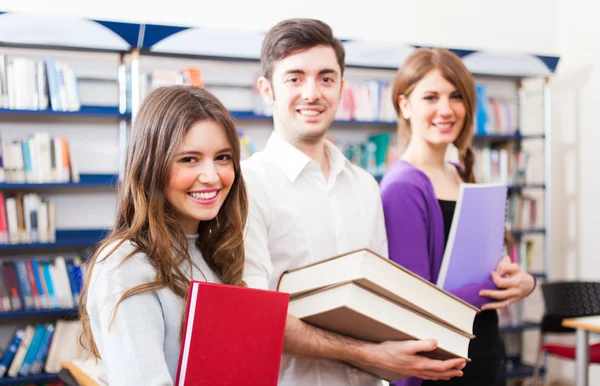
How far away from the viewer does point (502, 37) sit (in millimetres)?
5527

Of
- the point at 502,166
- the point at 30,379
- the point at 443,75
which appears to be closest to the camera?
the point at 443,75

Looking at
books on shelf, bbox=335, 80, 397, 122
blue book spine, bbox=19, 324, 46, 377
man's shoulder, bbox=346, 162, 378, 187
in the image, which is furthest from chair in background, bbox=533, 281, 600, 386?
blue book spine, bbox=19, 324, 46, 377

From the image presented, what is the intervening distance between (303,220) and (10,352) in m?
2.98

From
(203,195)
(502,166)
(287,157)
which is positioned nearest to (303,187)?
(287,157)

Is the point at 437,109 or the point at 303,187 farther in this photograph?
the point at 437,109

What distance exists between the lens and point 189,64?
4496 millimetres

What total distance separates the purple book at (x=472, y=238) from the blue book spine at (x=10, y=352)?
3010 mm

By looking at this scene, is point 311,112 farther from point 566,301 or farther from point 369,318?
point 566,301

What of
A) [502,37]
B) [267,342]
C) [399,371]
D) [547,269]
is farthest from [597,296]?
[267,342]

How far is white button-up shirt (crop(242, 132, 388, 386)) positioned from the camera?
152 cm

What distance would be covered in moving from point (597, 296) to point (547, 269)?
1.19 meters

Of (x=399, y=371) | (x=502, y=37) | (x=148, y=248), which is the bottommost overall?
(x=399, y=371)

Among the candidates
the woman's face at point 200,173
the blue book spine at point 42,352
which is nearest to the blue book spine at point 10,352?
the blue book spine at point 42,352

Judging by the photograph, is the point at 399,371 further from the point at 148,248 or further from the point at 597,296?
the point at 597,296
